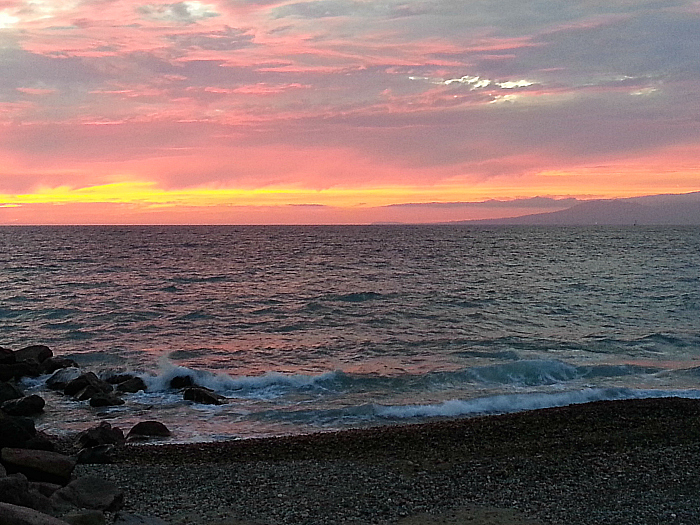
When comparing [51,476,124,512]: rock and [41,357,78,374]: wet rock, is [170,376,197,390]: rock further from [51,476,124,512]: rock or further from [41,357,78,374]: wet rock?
[51,476,124,512]: rock

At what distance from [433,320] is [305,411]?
14.6 metres

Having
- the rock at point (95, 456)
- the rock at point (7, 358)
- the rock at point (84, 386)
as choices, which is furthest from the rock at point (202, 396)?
the rock at point (7, 358)

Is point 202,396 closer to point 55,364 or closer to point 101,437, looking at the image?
point 101,437

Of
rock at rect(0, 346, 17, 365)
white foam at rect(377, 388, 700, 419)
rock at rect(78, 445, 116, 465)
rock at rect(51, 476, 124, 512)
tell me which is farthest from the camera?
rock at rect(0, 346, 17, 365)

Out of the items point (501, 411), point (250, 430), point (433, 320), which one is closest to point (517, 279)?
point (433, 320)

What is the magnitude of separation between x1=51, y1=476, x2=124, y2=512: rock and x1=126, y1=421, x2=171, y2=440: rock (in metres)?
5.45

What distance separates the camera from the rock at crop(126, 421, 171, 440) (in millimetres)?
13961

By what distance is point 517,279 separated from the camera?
161 ft

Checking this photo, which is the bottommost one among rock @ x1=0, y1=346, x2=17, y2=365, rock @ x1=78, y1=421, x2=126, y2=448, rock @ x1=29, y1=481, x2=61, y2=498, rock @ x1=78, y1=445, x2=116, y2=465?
rock @ x1=78, y1=421, x2=126, y2=448

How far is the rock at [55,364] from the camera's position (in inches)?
818

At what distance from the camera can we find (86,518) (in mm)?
7289

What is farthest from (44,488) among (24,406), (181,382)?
(181,382)

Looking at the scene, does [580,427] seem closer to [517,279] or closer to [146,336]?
[146,336]

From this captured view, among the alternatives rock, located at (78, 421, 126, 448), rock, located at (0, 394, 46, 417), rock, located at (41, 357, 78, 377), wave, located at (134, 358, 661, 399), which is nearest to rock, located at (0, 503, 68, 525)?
rock, located at (78, 421, 126, 448)
